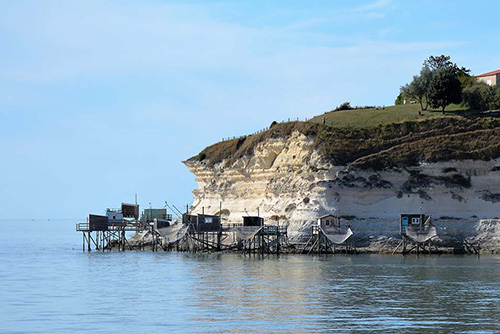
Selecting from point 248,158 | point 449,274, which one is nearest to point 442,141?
point 248,158

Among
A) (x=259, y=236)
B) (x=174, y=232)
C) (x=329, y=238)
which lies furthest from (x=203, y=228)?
(x=329, y=238)

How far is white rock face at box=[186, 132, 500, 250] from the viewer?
287ft

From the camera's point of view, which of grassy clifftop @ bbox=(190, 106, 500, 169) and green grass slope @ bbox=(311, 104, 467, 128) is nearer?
grassy clifftop @ bbox=(190, 106, 500, 169)

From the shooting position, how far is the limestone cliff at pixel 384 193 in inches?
3447

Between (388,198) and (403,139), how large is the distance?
8.54 m

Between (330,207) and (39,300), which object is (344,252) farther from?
(39,300)

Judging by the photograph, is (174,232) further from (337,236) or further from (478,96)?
(478,96)

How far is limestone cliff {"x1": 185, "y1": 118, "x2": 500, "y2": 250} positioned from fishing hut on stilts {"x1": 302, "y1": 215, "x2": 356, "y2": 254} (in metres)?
1.54

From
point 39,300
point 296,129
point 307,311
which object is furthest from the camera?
point 296,129

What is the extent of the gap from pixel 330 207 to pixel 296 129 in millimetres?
13456

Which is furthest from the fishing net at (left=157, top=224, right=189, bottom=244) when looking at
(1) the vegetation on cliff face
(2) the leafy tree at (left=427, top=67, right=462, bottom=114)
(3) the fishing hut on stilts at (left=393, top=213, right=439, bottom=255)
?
(2) the leafy tree at (left=427, top=67, right=462, bottom=114)

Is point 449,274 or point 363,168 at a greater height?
point 363,168

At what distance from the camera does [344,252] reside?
86.6 metres

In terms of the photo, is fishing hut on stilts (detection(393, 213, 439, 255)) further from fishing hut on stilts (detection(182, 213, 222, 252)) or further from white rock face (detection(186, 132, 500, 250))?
fishing hut on stilts (detection(182, 213, 222, 252))
